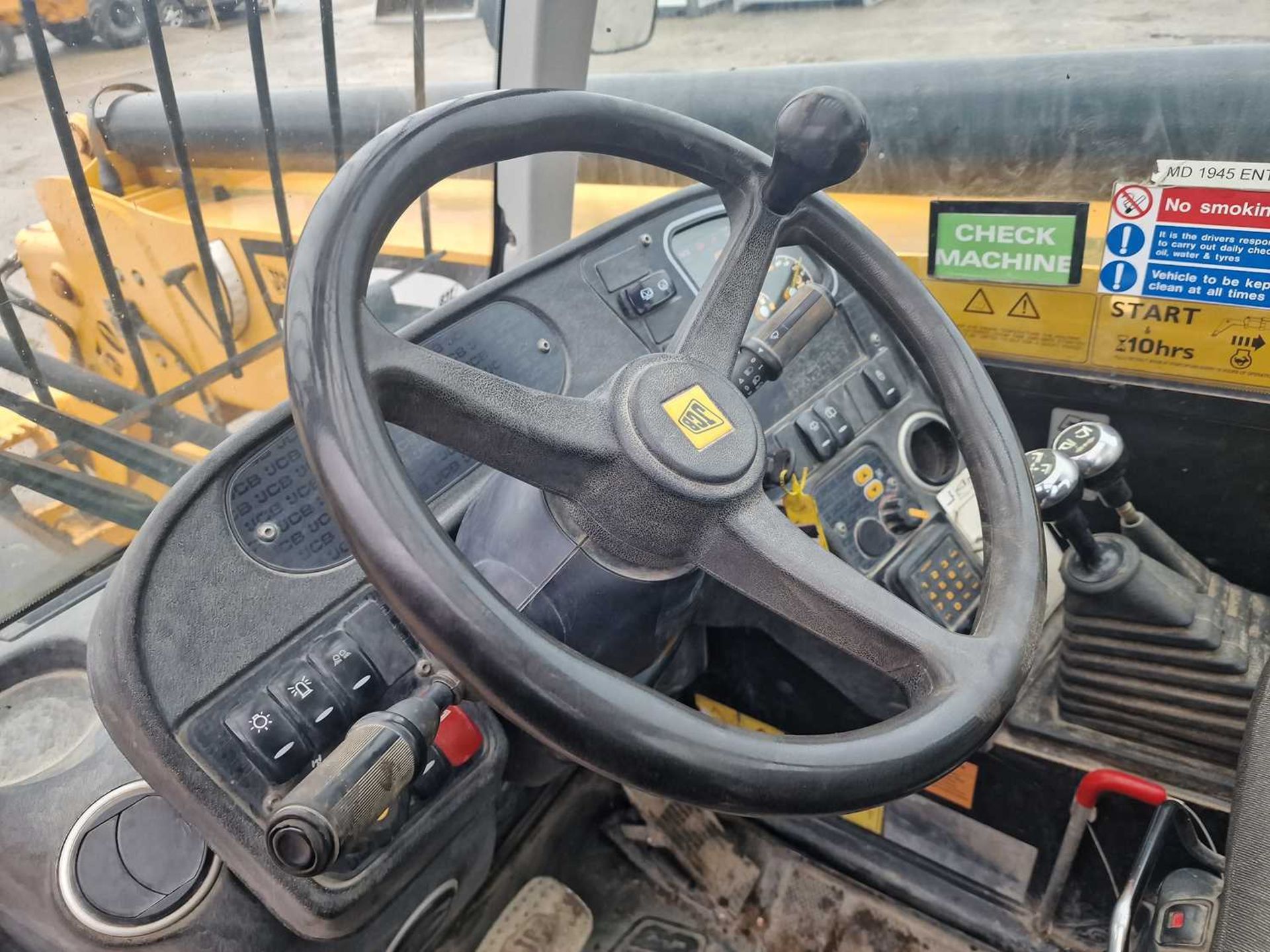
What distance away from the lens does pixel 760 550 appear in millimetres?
729

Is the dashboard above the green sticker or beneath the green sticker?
beneath

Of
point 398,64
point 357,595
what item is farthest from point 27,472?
point 398,64

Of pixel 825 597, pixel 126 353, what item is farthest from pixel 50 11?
pixel 825 597

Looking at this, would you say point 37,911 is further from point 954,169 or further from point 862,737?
point 954,169

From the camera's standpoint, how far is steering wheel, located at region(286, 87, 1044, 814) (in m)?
0.57

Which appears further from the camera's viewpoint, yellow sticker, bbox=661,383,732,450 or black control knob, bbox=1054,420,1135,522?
black control knob, bbox=1054,420,1135,522

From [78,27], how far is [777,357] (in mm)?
751

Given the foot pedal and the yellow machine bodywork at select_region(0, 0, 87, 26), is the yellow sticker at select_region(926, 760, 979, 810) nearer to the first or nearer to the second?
the foot pedal

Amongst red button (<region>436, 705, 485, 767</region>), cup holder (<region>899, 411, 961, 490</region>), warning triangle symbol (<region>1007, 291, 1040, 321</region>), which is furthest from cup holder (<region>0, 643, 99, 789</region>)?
warning triangle symbol (<region>1007, 291, 1040, 321</region>)

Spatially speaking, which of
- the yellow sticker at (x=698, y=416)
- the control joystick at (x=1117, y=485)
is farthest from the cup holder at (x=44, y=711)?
the control joystick at (x=1117, y=485)

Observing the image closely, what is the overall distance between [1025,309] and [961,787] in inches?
26.9

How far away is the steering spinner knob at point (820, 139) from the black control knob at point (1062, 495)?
47 cm

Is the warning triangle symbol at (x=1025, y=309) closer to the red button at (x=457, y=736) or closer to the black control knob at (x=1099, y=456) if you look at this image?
the black control knob at (x=1099, y=456)

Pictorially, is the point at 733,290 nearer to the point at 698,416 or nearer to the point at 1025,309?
the point at 698,416
